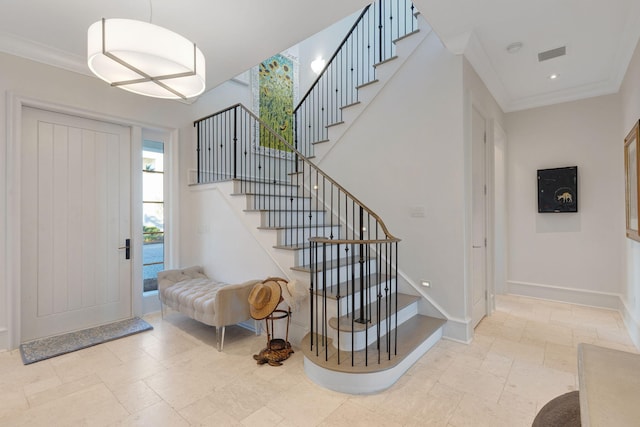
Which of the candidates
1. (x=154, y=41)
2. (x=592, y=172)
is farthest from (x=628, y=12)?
(x=154, y=41)

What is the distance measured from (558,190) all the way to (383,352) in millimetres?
3910

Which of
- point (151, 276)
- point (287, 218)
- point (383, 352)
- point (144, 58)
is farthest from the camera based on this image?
point (151, 276)

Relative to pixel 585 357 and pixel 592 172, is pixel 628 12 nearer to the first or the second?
pixel 592 172

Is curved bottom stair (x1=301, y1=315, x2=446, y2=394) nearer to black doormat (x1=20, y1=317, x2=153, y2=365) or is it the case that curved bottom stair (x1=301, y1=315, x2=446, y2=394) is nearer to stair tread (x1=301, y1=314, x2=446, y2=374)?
stair tread (x1=301, y1=314, x2=446, y2=374)

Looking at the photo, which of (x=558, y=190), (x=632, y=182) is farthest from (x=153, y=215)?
(x=558, y=190)

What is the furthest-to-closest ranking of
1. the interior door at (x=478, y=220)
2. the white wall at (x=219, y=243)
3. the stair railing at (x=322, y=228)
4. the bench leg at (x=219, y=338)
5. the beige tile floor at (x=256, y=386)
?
the white wall at (x=219, y=243), the interior door at (x=478, y=220), the bench leg at (x=219, y=338), the stair railing at (x=322, y=228), the beige tile floor at (x=256, y=386)

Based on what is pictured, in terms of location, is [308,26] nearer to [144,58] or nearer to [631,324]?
[144,58]

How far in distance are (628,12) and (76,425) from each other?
5.39 m

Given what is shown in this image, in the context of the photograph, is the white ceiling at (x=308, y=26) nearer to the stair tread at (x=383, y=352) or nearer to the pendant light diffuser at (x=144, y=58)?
the pendant light diffuser at (x=144, y=58)

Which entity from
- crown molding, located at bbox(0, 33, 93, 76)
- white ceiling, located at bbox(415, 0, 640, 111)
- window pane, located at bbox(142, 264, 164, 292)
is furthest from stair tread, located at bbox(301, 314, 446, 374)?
crown molding, located at bbox(0, 33, 93, 76)

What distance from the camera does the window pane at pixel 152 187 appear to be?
166 inches

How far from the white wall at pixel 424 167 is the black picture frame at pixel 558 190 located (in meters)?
2.49

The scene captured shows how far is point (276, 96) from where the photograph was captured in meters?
5.78

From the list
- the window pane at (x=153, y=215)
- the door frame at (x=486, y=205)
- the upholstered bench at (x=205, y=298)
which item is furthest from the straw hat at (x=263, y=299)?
the window pane at (x=153, y=215)
